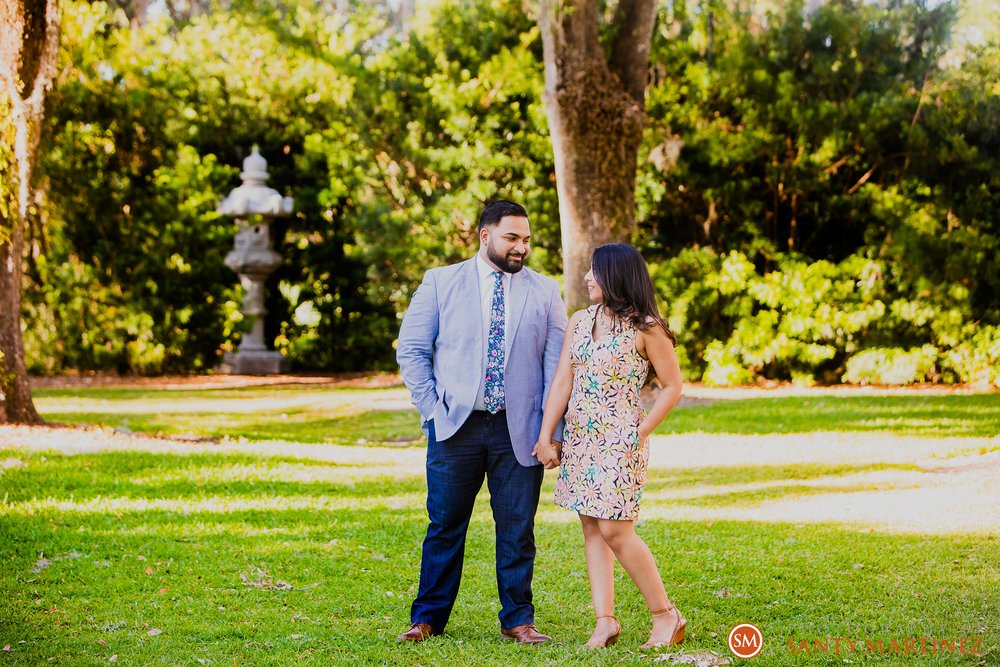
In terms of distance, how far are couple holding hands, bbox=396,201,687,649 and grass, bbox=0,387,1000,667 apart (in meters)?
0.30

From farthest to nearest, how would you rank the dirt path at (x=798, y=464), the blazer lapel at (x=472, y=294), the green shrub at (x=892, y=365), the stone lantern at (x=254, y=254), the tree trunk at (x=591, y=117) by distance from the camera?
the stone lantern at (x=254, y=254)
the green shrub at (x=892, y=365)
the tree trunk at (x=591, y=117)
the dirt path at (x=798, y=464)
the blazer lapel at (x=472, y=294)

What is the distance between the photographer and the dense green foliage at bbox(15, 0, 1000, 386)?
1631 centimetres

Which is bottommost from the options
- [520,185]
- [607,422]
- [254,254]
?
[607,422]

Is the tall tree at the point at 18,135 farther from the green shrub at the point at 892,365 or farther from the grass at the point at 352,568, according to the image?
the green shrub at the point at 892,365

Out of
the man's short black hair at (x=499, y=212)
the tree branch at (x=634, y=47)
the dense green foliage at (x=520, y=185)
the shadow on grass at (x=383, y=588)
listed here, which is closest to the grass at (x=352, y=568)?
the shadow on grass at (x=383, y=588)

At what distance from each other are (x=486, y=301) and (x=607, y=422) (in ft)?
2.44

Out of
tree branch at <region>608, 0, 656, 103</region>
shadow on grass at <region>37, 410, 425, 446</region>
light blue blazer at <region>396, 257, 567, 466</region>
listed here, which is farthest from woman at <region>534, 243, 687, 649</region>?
tree branch at <region>608, 0, 656, 103</region>

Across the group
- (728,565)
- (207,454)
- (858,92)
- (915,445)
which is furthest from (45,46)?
(858,92)

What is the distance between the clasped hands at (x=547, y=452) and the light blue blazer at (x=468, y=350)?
4cm

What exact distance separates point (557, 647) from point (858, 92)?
14.7 meters

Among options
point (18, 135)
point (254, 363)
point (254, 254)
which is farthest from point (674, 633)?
point (254, 363)

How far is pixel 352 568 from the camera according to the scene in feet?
20.4

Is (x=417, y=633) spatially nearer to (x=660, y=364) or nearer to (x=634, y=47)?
(x=660, y=364)

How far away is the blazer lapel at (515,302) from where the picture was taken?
4.57m
